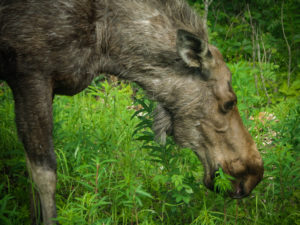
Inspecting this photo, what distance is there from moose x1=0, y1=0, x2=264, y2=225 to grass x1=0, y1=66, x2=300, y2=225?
9.1 inches

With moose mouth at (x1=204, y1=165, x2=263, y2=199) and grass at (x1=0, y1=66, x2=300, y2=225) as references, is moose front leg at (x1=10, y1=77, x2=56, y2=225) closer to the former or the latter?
grass at (x1=0, y1=66, x2=300, y2=225)

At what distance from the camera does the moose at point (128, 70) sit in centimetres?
325

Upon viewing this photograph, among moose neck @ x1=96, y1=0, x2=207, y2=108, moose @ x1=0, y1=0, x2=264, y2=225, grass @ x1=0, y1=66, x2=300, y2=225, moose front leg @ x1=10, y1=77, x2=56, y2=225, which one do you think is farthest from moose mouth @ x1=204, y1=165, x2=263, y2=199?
moose front leg @ x1=10, y1=77, x2=56, y2=225

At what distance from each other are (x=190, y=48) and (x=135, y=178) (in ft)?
4.66

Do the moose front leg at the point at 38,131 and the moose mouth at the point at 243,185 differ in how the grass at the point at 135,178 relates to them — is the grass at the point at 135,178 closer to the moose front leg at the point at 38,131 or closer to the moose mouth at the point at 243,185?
the moose mouth at the point at 243,185

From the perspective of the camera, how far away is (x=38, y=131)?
3314 mm

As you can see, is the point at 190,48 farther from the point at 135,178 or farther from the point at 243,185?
the point at 135,178

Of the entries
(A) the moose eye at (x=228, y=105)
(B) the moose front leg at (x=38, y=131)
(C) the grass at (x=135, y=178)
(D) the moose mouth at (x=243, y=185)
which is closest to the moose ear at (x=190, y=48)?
(A) the moose eye at (x=228, y=105)

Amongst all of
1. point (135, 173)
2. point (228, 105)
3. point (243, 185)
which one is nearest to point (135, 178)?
point (135, 173)

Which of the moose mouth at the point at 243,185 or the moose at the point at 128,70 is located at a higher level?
the moose at the point at 128,70

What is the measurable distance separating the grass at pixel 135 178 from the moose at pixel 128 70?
230 millimetres

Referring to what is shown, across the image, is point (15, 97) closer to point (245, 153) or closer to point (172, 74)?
point (172, 74)

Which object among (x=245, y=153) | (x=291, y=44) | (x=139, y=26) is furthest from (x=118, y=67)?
(x=291, y=44)

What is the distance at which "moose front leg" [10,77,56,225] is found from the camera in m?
3.27
